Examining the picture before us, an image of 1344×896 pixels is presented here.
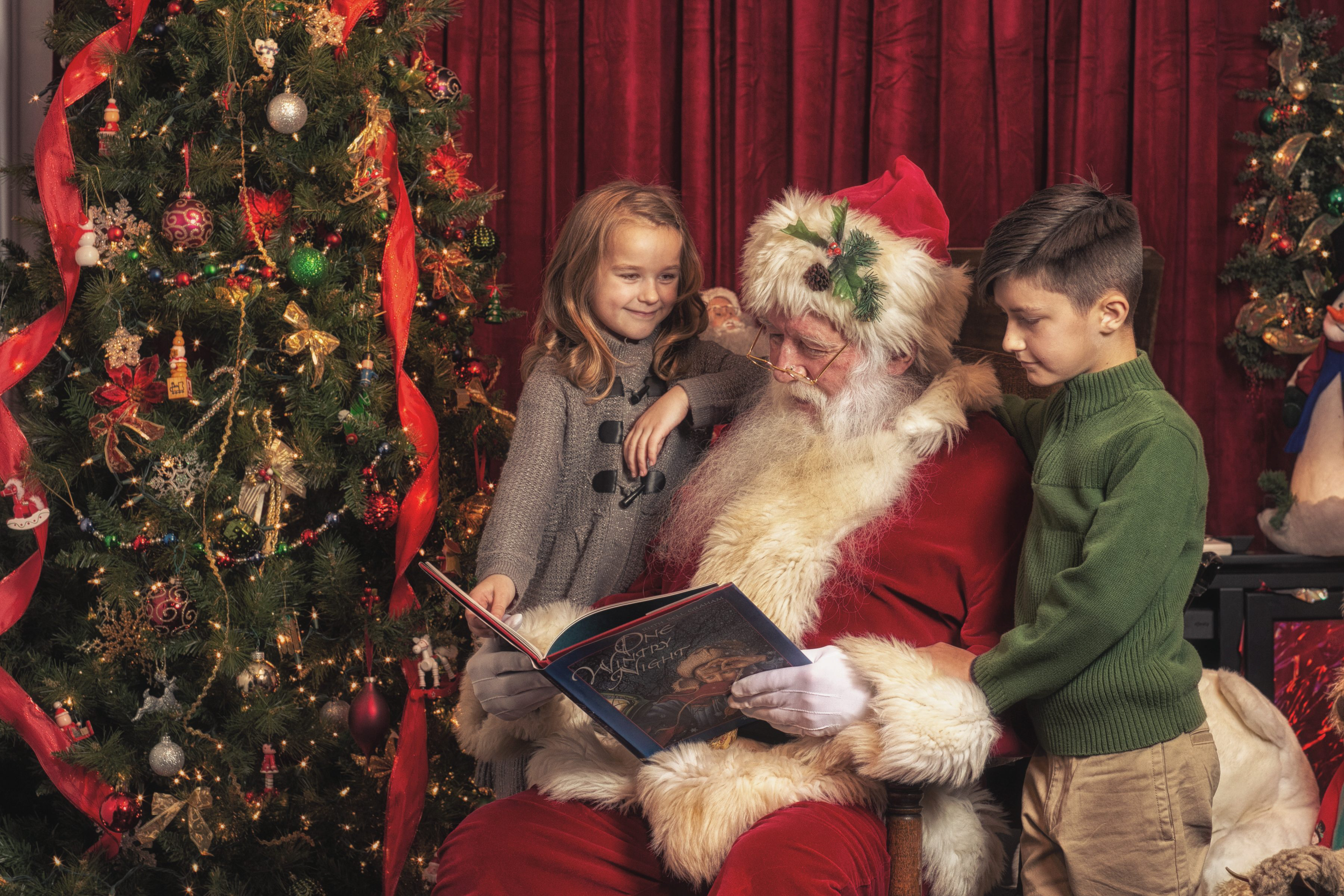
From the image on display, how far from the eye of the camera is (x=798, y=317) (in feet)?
6.34

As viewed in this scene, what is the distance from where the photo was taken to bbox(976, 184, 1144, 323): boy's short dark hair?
1.66 m

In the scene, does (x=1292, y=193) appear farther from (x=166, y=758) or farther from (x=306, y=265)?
(x=166, y=758)

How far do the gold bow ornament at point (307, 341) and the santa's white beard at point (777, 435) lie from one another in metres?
0.92

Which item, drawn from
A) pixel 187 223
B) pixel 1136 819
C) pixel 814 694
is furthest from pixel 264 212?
pixel 1136 819

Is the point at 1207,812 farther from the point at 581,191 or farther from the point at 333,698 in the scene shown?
the point at 581,191

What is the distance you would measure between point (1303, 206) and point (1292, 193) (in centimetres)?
6

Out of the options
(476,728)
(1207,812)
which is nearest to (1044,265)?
(1207,812)

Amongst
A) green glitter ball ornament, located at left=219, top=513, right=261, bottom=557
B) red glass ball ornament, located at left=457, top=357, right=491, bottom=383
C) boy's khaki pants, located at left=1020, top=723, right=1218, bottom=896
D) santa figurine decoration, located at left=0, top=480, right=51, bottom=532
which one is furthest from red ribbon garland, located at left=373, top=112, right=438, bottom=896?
boy's khaki pants, located at left=1020, top=723, right=1218, bottom=896

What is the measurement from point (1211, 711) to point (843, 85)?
7.27 ft

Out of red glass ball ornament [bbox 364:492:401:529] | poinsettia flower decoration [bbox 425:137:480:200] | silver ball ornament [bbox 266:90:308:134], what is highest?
silver ball ornament [bbox 266:90:308:134]

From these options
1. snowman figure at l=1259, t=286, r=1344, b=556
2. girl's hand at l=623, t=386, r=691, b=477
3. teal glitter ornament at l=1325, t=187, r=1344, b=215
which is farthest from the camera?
teal glitter ornament at l=1325, t=187, r=1344, b=215

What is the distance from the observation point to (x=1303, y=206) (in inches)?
119

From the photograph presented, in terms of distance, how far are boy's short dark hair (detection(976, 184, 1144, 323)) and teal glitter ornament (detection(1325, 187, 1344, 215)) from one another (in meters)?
1.63

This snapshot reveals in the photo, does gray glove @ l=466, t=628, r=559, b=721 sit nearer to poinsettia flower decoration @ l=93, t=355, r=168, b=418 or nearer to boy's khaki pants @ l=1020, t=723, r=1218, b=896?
boy's khaki pants @ l=1020, t=723, r=1218, b=896
